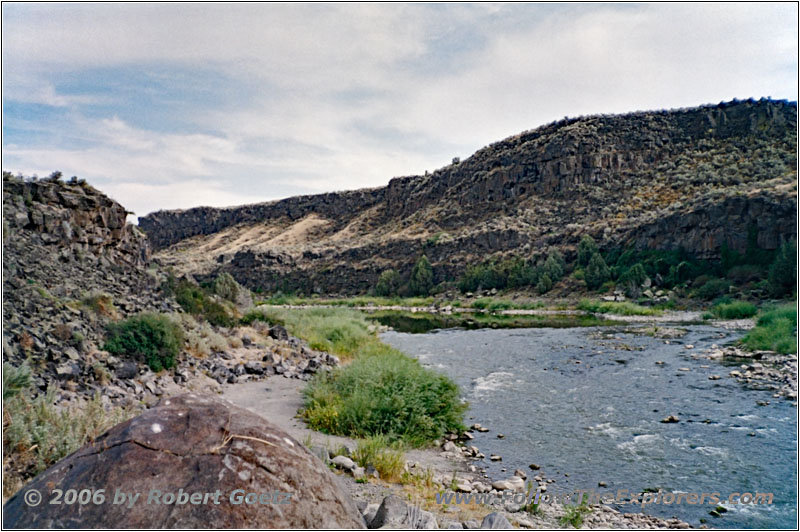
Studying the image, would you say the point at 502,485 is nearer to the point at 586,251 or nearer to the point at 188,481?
the point at 188,481

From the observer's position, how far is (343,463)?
5961 millimetres

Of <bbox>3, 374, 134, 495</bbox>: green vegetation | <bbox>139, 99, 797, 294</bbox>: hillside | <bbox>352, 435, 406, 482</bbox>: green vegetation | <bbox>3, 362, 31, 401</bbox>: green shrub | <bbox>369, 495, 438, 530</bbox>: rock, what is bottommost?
<bbox>352, 435, 406, 482</bbox>: green vegetation

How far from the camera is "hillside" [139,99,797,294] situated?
37.4 metres

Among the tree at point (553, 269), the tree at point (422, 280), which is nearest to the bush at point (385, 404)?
the tree at point (553, 269)

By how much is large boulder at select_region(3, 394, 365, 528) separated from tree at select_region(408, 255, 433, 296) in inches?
1954

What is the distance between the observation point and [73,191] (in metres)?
12.4

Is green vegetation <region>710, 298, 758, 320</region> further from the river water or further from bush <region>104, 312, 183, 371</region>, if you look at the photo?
bush <region>104, 312, 183, 371</region>

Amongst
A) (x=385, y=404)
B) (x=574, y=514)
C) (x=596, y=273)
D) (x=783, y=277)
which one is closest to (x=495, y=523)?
(x=574, y=514)

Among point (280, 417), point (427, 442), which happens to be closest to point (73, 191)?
point (280, 417)

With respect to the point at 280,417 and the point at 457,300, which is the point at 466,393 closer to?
the point at 280,417

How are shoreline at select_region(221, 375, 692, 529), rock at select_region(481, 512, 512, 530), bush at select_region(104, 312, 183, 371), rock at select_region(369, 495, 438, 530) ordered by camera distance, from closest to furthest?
rock at select_region(369, 495, 438, 530)
rock at select_region(481, 512, 512, 530)
shoreline at select_region(221, 375, 692, 529)
bush at select_region(104, 312, 183, 371)

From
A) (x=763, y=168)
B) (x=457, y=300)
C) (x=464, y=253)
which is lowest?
(x=457, y=300)

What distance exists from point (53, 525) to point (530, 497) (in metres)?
4.81

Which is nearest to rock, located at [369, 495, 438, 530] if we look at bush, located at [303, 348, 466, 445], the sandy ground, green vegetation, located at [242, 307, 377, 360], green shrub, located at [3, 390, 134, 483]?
the sandy ground
